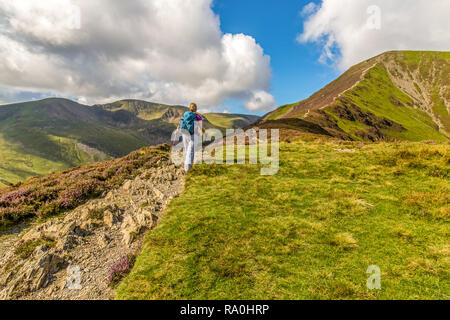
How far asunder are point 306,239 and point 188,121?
968 centimetres

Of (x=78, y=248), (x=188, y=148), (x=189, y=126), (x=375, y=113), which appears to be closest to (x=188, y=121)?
(x=189, y=126)

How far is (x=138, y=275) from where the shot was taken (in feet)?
19.5

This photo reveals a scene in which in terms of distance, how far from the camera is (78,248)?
771 centimetres

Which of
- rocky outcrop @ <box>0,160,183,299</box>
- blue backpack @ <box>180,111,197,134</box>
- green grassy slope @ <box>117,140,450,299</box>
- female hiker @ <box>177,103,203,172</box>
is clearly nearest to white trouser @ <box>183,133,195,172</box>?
female hiker @ <box>177,103,203,172</box>

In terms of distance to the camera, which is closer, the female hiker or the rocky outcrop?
the rocky outcrop

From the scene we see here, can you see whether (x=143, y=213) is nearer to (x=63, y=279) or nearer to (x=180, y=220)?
(x=180, y=220)

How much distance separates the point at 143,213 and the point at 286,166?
10.7m

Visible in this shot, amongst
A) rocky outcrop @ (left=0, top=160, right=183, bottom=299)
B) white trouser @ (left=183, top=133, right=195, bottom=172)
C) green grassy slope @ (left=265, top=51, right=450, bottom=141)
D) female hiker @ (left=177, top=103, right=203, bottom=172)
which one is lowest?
rocky outcrop @ (left=0, top=160, right=183, bottom=299)

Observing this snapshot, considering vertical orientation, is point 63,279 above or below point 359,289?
below

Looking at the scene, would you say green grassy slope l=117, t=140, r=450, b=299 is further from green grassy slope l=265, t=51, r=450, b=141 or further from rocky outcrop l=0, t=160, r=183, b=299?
green grassy slope l=265, t=51, r=450, b=141

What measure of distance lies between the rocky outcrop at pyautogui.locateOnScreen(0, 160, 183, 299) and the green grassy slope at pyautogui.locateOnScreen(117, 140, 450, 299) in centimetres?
110

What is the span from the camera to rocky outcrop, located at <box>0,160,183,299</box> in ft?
20.2

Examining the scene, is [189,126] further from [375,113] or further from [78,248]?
[375,113]
